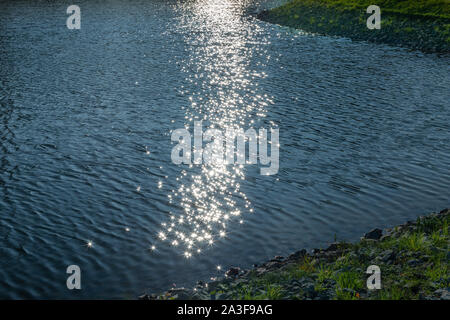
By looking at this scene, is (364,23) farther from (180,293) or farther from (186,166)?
(180,293)

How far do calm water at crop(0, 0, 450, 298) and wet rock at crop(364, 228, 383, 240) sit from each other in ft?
2.56

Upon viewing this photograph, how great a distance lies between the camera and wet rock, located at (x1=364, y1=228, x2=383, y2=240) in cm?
2041

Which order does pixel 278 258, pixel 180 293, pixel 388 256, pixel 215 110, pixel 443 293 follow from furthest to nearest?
pixel 215 110 → pixel 278 258 → pixel 388 256 → pixel 180 293 → pixel 443 293

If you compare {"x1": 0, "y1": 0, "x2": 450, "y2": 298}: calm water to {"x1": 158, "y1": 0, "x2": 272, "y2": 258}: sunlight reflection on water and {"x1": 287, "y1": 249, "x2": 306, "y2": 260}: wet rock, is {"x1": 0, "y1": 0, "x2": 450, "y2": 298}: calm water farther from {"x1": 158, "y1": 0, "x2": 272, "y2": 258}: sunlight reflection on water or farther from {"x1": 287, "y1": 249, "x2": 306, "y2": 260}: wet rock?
{"x1": 287, "y1": 249, "x2": 306, "y2": 260}: wet rock

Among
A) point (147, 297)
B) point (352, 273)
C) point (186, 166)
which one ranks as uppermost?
point (186, 166)

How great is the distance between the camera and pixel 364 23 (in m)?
71.8

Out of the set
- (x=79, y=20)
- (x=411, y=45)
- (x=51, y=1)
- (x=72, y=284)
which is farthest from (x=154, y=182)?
(x=51, y=1)

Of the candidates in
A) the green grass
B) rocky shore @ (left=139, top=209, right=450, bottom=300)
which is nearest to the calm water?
rocky shore @ (left=139, top=209, right=450, bottom=300)

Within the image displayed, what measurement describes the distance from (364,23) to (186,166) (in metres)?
52.7

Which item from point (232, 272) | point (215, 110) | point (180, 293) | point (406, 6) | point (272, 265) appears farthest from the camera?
point (406, 6)

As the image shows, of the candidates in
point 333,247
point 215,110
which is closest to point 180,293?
point 333,247

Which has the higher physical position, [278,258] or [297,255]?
[297,255]

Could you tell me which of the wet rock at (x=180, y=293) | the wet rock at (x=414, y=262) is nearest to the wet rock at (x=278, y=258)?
the wet rock at (x=180, y=293)

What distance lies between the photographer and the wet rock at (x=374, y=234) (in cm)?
2041
